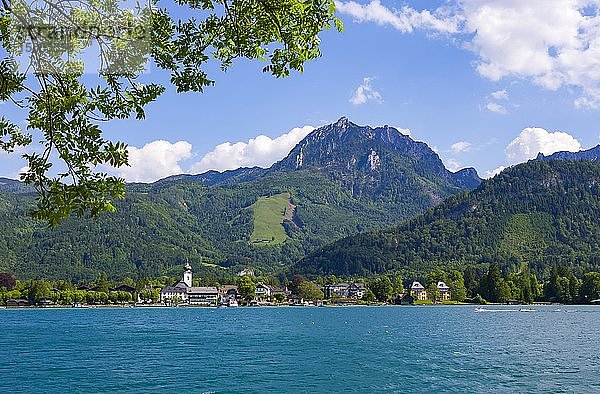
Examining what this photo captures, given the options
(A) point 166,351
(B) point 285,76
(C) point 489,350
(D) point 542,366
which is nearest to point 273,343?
(A) point 166,351

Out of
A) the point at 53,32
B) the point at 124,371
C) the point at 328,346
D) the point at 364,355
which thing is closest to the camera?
the point at 53,32

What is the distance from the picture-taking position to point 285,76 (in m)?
9.23

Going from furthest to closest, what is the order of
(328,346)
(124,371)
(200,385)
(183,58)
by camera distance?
(328,346) < (124,371) < (200,385) < (183,58)

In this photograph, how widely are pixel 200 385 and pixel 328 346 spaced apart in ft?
93.0

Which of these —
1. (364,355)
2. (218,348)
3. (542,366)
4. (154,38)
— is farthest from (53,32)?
(218,348)

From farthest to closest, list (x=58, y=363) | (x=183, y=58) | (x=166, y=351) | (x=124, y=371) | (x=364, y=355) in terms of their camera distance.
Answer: (x=166, y=351), (x=364, y=355), (x=58, y=363), (x=124, y=371), (x=183, y=58)

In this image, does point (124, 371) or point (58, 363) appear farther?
point (58, 363)

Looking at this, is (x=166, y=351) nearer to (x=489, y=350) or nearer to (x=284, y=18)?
(x=489, y=350)

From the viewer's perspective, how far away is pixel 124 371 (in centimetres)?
4453

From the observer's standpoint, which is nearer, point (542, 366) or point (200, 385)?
point (200, 385)

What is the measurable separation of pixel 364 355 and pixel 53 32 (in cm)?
5035

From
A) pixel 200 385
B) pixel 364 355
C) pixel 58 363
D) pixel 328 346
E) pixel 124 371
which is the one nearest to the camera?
pixel 200 385

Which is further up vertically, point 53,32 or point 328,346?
point 53,32

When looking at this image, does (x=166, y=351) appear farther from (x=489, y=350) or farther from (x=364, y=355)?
(x=489, y=350)
